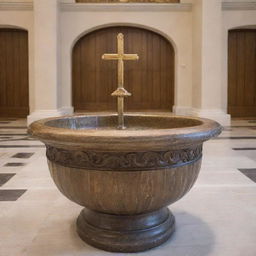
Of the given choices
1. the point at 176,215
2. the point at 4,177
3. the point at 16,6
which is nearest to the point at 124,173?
the point at 176,215

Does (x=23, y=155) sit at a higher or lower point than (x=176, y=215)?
higher

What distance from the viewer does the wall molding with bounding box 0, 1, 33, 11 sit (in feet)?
36.5

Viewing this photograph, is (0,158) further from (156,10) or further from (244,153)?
(156,10)

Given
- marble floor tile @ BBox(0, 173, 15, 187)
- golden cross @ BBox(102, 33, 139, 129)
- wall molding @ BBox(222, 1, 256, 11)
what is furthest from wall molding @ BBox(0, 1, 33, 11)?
golden cross @ BBox(102, 33, 139, 129)

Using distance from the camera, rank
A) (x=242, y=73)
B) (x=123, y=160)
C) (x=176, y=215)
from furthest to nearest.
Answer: (x=242, y=73) → (x=176, y=215) → (x=123, y=160)

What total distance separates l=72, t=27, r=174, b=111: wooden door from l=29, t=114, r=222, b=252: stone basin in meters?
9.91

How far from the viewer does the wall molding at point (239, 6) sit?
11.1 meters

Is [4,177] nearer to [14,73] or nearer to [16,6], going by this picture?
[16,6]

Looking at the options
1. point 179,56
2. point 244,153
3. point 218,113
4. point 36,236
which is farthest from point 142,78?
point 36,236

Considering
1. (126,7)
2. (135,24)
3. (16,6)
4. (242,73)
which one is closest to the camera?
(16,6)

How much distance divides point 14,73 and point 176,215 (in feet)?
33.8

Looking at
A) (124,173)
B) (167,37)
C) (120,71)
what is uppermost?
(167,37)

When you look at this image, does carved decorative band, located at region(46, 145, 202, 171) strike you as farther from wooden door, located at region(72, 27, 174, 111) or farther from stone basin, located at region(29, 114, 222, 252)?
wooden door, located at region(72, 27, 174, 111)

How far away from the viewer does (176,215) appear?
10.5ft
